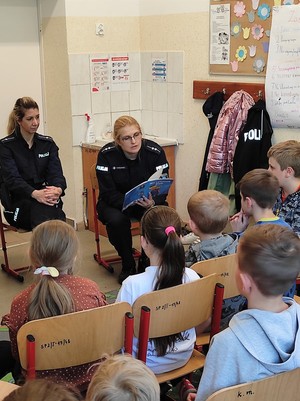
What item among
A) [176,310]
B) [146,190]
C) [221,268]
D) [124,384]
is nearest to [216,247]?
[221,268]

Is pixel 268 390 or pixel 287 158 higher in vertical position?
pixel 287 158

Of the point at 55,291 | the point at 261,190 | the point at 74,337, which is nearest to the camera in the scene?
the point at 74,337

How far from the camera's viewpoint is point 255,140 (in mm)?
4062

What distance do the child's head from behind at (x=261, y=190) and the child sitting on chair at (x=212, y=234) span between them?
0.61 feet

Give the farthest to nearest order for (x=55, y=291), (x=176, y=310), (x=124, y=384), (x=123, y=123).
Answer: (x=123, y=123), (x=176, y=310), (x=55, y=291), (x=124, y=384)

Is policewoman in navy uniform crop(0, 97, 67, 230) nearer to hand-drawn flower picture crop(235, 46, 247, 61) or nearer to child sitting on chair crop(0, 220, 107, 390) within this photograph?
hand-drawn flower picture crop(235, 46, 247, 61)

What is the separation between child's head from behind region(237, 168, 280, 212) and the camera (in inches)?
105

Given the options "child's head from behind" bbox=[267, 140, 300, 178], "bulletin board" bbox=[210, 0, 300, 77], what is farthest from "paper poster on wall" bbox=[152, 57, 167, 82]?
"child's head from behind" bbox=[267, 140, 300, 178]

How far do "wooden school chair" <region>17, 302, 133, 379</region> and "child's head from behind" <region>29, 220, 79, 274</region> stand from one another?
0.95 ft

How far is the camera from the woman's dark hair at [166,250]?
82.5 inches

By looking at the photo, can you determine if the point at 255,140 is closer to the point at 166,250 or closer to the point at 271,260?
the point at 166,250

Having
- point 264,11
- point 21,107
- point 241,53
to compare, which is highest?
point 264,11

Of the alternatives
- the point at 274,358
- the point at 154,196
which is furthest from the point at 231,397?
the point at 154,196

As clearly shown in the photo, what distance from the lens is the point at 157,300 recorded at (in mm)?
1946
